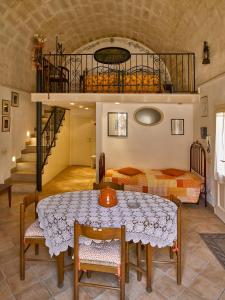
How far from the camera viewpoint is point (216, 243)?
3.50m

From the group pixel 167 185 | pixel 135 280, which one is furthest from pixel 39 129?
pixel 135 280

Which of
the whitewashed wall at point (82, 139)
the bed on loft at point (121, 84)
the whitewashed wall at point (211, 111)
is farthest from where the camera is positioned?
the whitewashed wall at point (82, 139)

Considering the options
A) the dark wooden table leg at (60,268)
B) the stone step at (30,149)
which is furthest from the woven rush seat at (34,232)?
the stone step at (30,149)

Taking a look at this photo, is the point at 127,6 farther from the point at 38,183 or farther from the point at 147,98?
the point at 38,183

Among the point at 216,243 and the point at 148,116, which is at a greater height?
the point at 148,116

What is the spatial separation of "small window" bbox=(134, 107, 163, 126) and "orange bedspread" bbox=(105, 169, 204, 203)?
172 centimetres

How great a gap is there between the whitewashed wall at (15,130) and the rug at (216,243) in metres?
4.98

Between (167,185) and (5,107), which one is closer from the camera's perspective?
(167,185)

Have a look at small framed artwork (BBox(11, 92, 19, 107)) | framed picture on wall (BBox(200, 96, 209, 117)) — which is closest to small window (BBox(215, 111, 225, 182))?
framed picture on wall (BBox(200, 96, 209, 117))

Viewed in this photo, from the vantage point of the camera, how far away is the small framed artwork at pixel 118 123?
21.0ft

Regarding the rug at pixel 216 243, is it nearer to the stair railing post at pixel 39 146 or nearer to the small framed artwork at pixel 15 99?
the stair railing post at pixel 39 146

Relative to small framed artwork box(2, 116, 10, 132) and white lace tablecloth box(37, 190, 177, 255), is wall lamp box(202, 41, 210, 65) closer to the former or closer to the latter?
white lace tablecloth box(37, 190, 177, 255)

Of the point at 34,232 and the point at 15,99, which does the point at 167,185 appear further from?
the point at 15,99

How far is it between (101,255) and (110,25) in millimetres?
8048
